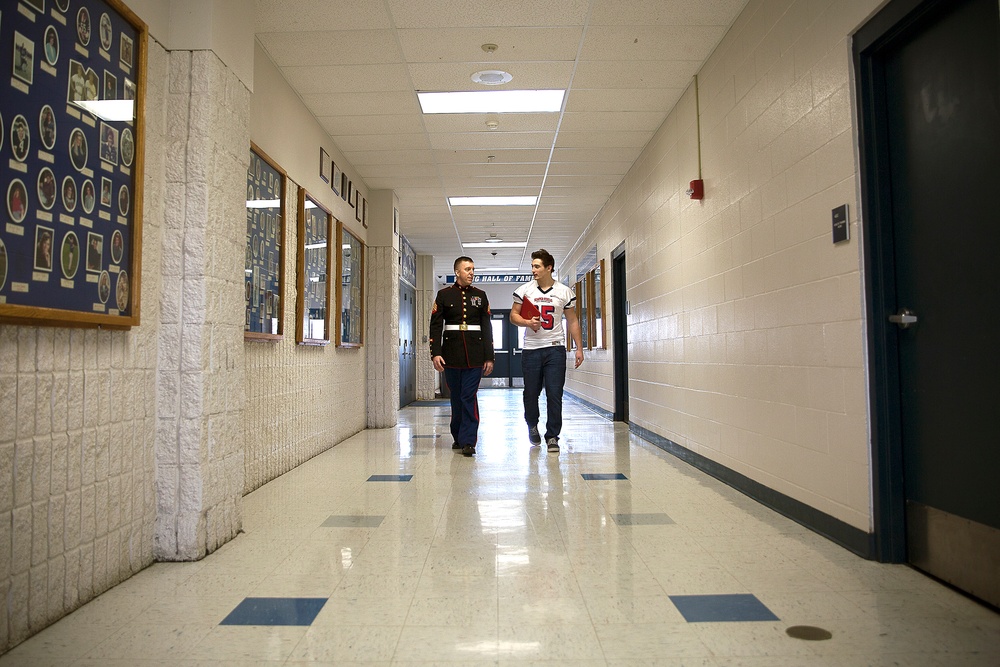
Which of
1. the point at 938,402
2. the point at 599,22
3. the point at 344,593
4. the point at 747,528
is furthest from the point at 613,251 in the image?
the point at 344,593

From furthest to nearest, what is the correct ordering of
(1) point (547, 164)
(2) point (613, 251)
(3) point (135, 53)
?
(2) point (613, 251), (1) point (547, 164), (3) point (135, 53)

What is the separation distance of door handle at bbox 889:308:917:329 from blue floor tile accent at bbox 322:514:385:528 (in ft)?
6.76

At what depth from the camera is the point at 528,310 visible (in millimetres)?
4895

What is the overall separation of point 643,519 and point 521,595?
1.05 metres

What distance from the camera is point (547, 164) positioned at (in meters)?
6.24

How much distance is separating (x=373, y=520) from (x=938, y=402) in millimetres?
2120

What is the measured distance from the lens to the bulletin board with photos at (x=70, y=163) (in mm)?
1551

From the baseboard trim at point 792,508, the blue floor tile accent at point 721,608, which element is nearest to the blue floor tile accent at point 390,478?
the baseboard trim at point 792,508

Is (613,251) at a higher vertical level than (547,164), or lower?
lower

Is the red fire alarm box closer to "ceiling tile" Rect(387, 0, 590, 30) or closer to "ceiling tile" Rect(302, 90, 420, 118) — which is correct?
"ceiling tile" Rect(387, 0, 590, 30)

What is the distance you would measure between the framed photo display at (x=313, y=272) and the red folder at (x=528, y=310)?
1494mm

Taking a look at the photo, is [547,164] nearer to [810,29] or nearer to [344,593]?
[810,29]

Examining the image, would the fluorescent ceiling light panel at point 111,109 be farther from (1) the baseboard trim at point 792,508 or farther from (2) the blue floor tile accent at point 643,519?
(1) the baseboard trim at point 792,508

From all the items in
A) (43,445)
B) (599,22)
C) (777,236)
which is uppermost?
(599,22)
